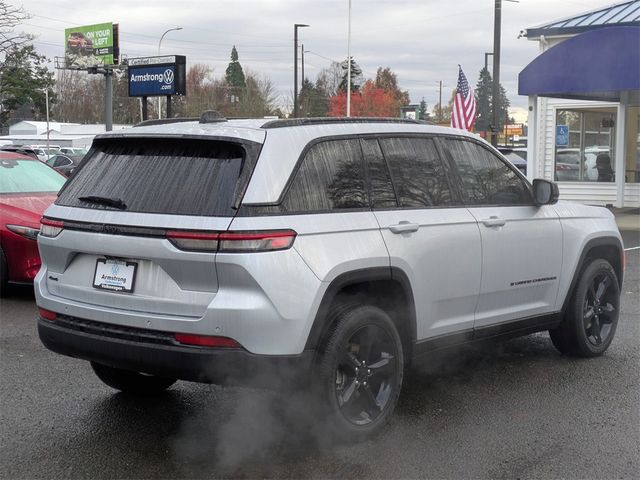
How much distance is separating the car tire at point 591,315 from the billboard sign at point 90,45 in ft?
245

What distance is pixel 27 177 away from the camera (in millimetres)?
10180

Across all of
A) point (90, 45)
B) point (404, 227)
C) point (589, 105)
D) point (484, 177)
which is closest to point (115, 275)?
point (404, 227)

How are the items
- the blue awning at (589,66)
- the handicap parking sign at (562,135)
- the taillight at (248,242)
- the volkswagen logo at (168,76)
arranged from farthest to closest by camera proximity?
the volkswagen logo at (168,76), the handicap parking sign at (562,135), the blue awning at (589,66), the taillight at (248,242)

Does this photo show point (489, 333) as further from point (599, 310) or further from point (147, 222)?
point (147, 222)

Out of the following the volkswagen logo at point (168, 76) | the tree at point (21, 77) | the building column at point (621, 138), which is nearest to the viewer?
the building column at point (621, 138)

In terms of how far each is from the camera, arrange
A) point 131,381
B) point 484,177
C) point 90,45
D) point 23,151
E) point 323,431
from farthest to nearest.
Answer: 1. point 90,45
2. point 23,151
3. point 484,177
4. point 131,381
5. point 323,431

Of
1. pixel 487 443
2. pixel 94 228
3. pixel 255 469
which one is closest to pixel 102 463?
pixel 255 469

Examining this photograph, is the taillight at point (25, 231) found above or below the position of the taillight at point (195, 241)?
below

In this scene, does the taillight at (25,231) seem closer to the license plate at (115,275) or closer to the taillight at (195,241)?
the license plate at (115,275)

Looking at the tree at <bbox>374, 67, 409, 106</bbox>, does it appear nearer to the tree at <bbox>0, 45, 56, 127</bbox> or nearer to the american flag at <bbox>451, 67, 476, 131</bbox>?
the tree at <bbox>0, 45, 56, 127</bbox>

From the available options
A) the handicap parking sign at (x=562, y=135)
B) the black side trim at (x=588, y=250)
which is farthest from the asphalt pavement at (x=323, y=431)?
the handicap parking sign at (x=562, y=135)

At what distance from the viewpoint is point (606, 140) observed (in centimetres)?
2400

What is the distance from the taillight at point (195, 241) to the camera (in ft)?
13.7

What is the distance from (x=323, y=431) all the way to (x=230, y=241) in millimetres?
1216
